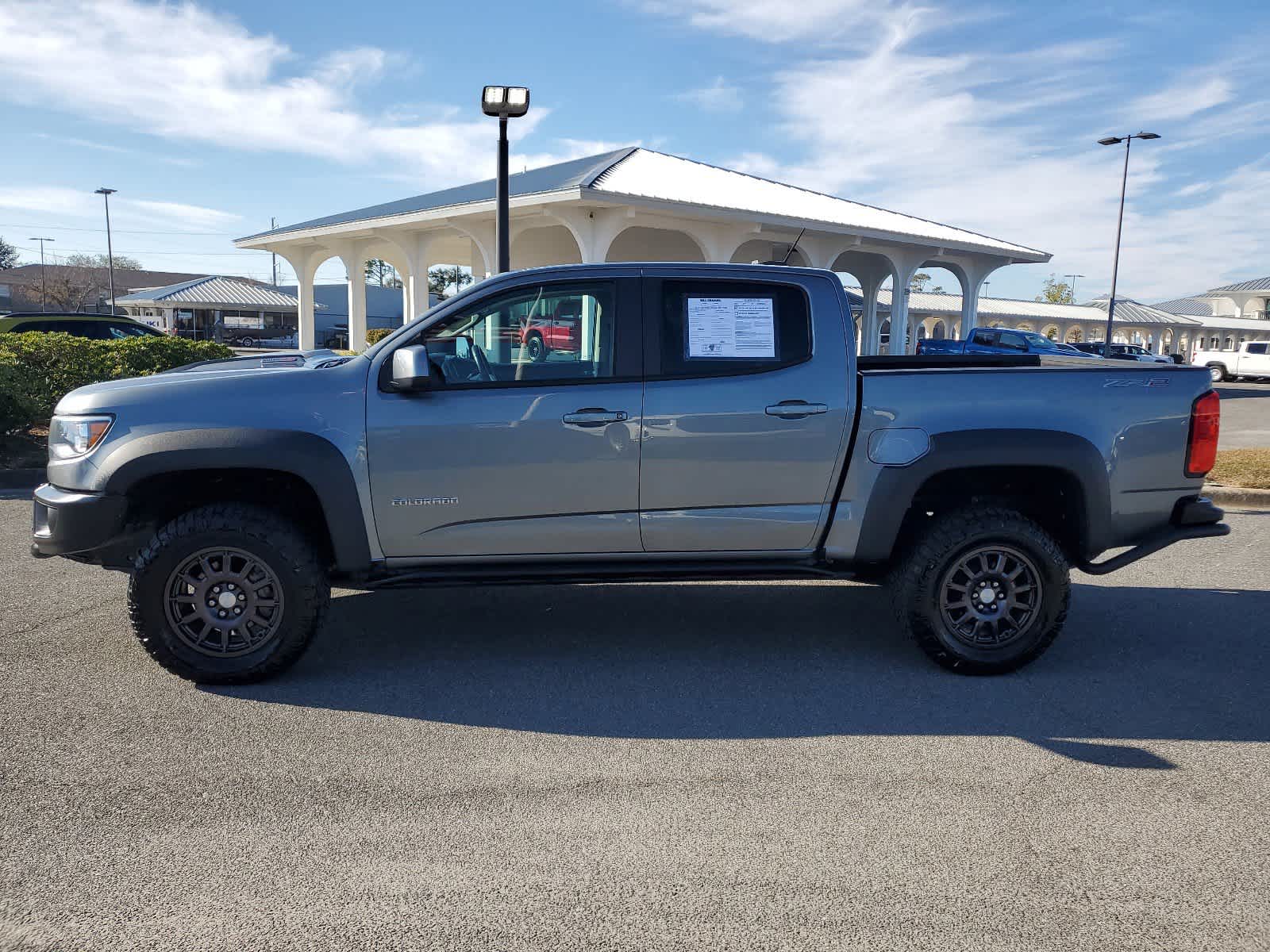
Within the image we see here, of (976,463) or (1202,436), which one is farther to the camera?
(1202,436)

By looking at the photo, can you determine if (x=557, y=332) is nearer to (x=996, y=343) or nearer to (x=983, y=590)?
(x=983, y=590)

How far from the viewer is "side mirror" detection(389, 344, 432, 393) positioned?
14.6 feet

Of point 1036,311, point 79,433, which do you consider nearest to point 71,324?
point 79,433

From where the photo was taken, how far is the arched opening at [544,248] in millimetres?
26578

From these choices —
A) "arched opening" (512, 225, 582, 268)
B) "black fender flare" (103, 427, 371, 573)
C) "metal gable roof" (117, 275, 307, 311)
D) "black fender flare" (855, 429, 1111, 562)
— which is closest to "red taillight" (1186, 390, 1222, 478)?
"black fender flare" (855, 429, 1111, 562)

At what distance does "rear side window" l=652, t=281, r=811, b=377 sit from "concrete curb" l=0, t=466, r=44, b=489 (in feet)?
26.1

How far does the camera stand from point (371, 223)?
23.3 metres

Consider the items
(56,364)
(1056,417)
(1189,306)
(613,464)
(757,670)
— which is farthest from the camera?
(1189,306)

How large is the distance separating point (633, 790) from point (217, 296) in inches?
2679

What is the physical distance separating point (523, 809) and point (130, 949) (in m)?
1.25

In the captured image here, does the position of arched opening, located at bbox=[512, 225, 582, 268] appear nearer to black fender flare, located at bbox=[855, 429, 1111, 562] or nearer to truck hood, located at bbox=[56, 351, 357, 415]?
truck hood, located at bbox=[56, 351, 357, 415]

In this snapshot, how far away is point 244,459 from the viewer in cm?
449

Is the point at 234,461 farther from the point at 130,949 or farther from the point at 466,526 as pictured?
the point at 130,949

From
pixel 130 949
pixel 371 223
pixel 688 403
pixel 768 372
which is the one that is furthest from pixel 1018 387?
pixel 371 223
